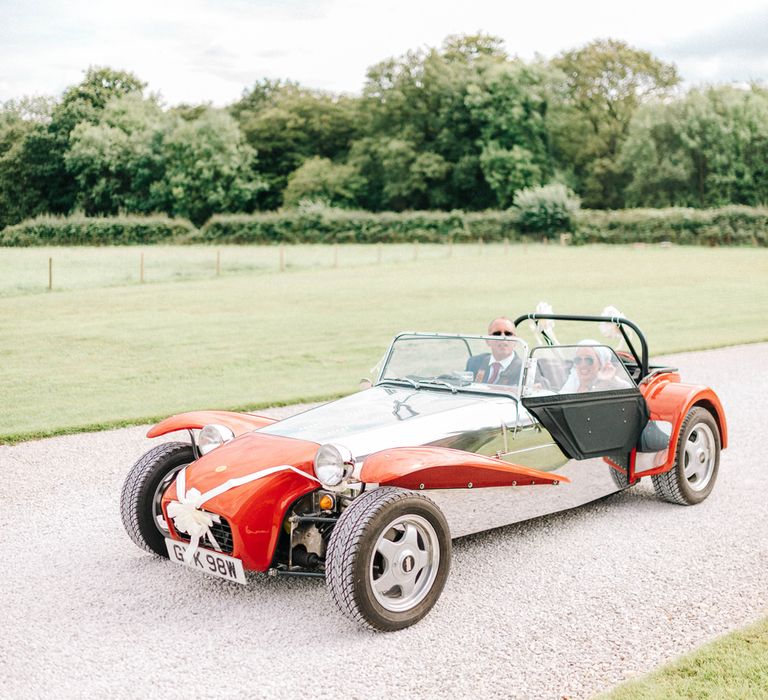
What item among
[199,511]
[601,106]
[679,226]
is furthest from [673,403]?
[601,106]

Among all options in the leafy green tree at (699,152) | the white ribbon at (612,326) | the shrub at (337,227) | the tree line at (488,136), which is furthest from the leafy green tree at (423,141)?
the white ribbon at (612,326)

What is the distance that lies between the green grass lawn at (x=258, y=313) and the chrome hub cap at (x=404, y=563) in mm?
6454

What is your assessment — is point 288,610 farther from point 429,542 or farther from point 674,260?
point 674,260

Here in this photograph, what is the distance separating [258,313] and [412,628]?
19.4 m

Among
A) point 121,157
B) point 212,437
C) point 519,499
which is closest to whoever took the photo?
point 519,499

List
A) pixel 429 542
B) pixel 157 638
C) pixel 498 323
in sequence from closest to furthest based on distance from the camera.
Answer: pixel 157 638 < pixel 429 542 < pixel 498 323

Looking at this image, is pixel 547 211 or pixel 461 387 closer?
pixel 461 387

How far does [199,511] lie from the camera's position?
536cm

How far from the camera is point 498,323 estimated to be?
7.38 meters

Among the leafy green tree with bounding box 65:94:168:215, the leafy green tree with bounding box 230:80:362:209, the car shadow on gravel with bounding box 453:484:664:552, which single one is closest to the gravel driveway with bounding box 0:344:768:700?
the car shadow on gravel with bounding box 453:484:664:552

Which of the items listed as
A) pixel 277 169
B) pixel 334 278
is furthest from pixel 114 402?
pixel 277 169

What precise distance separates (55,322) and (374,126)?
64544 millimetres

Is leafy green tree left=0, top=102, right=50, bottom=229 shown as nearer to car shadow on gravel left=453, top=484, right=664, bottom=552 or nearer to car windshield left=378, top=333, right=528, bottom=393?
car windshield left=378, top=333, right=528, bottom=393

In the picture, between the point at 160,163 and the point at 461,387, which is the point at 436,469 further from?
the point at 160,163
